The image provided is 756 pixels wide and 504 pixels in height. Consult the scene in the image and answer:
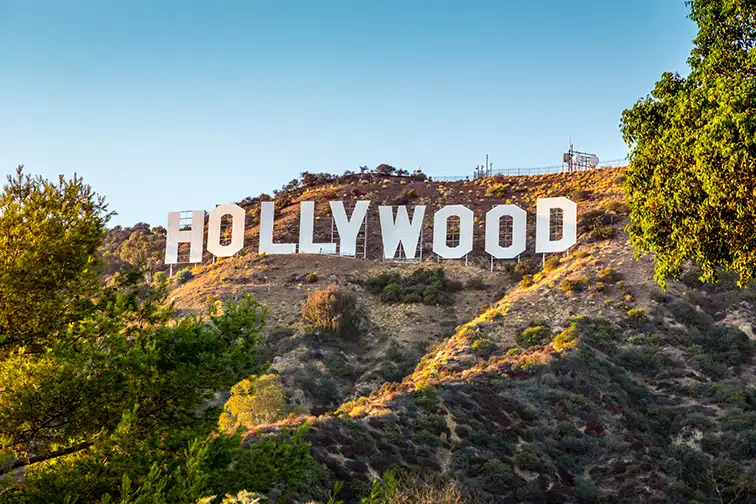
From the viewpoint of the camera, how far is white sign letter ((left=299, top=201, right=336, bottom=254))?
67875mm

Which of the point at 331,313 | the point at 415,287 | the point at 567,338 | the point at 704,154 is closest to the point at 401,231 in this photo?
the point at 415,287

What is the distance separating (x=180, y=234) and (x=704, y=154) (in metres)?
55.6

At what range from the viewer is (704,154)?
21.6 m

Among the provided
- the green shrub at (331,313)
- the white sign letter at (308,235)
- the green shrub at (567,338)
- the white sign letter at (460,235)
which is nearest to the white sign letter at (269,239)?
the white sign letter at (308,235)

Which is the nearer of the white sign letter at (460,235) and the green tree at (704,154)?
the green tree at (704,154)

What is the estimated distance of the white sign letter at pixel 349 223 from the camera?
223 ft

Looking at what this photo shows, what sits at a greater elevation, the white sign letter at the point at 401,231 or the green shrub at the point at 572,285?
the white sign letter at the point at 401,231

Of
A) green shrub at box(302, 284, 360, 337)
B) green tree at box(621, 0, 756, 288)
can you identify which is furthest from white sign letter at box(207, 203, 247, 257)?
green tree at box(621, 0, 756, 288)

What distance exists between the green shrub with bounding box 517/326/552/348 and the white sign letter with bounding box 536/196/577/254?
11382 mm

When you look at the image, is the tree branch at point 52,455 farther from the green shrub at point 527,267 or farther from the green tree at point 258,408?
the green shrub at point 527,267

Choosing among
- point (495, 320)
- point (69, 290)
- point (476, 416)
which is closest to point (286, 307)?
point (495, 320)

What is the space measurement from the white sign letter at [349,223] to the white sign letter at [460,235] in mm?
5715

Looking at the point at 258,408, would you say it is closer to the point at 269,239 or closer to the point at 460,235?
the point at 269,239

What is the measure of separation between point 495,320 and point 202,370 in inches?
1645
